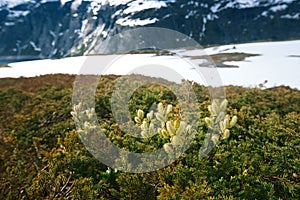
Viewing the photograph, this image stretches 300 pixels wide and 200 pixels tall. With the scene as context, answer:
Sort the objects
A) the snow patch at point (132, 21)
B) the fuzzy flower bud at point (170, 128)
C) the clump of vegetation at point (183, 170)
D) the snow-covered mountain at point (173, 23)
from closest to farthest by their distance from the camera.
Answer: the clump of vegetation at point (183, 170)
the fuzzy flower bud at point (170, 128)
the snow patch at point (132, 21)
the snow-covered mountain at point (173, 23)

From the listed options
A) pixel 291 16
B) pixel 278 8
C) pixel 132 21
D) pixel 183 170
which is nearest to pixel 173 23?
pixel 132 21

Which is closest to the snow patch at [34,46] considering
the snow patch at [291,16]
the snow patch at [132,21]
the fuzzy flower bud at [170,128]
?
the snow patch at [132,21]

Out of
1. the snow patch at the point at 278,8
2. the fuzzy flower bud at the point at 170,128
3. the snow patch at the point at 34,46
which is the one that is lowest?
the snow patch at the point at 34,46

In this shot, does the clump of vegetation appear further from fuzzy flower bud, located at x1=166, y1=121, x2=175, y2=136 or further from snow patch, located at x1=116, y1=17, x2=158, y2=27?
snow patch, located at x1=116, y1=17, x2=158, y2=27

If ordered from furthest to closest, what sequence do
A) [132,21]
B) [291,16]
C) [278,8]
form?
[278,8] < [291,16] < [132,21]

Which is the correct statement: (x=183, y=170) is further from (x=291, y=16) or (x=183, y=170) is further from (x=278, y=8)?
(x=278, y=8)

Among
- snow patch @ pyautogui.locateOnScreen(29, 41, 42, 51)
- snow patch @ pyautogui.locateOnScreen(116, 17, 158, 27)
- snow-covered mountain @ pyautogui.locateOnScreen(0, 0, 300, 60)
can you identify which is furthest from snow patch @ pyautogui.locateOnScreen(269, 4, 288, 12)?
snow patch @ pyautogui.locateOnScreen(29, 41, 42, 51)

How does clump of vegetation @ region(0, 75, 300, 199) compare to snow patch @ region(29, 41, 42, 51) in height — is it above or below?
above

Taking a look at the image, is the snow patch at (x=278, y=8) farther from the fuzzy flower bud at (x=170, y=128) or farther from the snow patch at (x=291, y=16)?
the fuzzy flower bud at (x=170, y=128)
